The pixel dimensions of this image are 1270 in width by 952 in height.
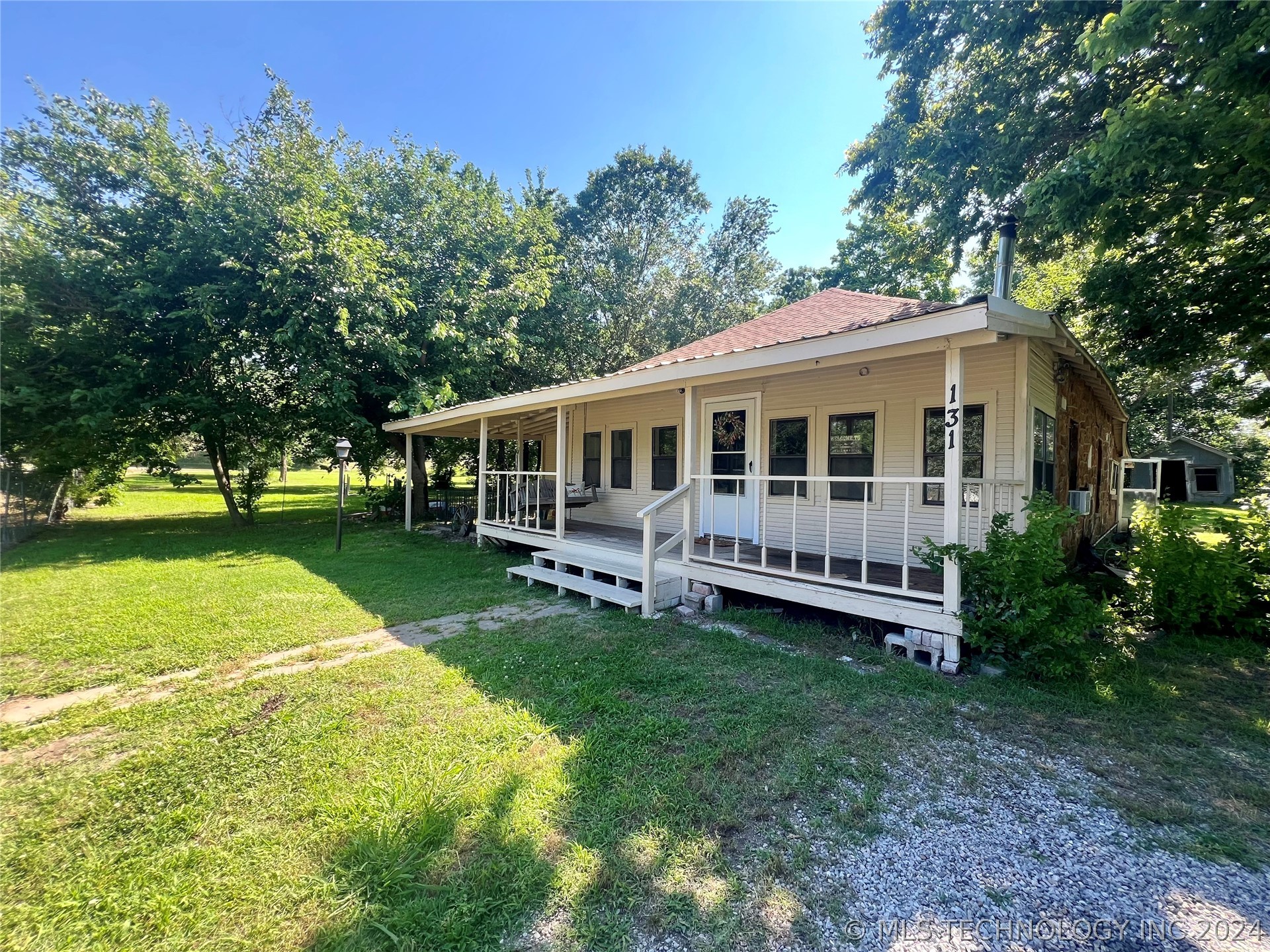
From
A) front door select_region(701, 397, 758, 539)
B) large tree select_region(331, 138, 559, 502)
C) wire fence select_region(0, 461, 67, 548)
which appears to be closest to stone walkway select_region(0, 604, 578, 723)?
front door select_region(701, 397, 758, 539)

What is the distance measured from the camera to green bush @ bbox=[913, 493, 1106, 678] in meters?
3.70

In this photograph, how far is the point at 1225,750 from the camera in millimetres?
3078

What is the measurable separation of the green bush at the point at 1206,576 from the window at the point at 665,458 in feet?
19.1

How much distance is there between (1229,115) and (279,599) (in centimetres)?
1027

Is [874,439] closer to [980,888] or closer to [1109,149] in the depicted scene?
[1109,149]

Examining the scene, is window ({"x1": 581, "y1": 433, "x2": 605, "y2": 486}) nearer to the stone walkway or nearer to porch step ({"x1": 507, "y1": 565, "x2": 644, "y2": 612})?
porch step ({"x1": 507, "y1": 565, "x2": 644, "y2": 612})

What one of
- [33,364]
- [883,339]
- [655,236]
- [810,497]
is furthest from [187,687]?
[655,236]

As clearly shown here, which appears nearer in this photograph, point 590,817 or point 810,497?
point 590,817

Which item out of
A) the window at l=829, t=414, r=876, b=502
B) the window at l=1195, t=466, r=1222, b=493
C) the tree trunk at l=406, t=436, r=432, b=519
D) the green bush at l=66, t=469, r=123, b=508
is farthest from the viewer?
the window at l=1195, t=466, r=1222, b=493

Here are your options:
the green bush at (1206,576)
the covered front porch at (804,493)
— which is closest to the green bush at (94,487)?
the covered front porch at (804,493)

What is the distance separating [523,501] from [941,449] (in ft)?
21.9

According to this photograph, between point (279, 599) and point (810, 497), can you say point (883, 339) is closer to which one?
point (810, 497)

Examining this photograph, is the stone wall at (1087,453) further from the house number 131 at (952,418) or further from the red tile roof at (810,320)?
the house number 131 at (952,418)

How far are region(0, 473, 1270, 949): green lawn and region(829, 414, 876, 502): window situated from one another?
87.4 inches
